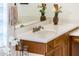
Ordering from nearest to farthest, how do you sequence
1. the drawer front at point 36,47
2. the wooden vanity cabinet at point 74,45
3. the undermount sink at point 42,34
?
1. the drawer front at point 36,47
2. the undermount sink at point 42,34
3. the wooden vanity cabinet at point 74,45

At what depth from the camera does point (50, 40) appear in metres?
1.55

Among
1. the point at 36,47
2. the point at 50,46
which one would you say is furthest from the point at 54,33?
the point at 36,47

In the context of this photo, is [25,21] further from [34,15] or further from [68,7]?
[68,7]

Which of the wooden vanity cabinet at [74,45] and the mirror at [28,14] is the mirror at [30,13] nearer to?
the mirror at [28,14]

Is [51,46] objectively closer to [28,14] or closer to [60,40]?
[60,40]

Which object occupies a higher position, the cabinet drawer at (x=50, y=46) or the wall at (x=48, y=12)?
the wall at (x=48, y=12)

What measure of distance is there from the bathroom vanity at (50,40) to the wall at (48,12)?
0.30ft

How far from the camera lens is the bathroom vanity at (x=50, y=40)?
4.78 feet

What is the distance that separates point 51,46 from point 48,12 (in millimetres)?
325

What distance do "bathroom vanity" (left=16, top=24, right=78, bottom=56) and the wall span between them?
0.09m

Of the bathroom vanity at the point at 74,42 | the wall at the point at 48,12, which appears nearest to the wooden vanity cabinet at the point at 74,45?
the bathroom vanity at the point at 74,42

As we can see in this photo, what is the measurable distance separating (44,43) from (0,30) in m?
0.50

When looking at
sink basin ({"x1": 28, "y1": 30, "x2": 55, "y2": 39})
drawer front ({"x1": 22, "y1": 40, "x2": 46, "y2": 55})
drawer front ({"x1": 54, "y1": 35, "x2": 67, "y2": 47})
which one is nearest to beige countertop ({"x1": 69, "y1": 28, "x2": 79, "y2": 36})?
drawer front ({"x1": 54, "y1": 35, "x2": 67, "y2": 47})

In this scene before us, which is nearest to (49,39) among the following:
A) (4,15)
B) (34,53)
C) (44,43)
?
(44,43)
